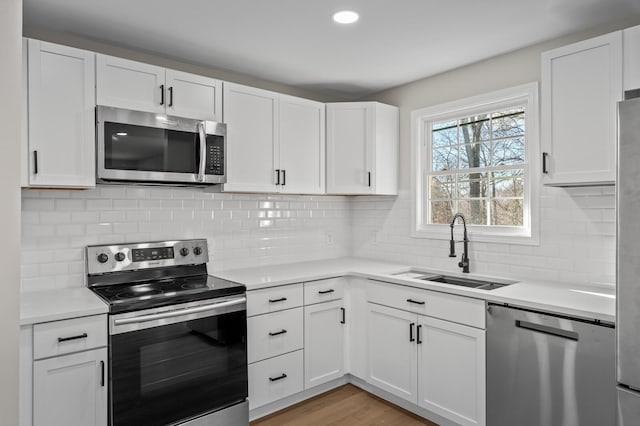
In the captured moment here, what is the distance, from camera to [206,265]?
10.2ft

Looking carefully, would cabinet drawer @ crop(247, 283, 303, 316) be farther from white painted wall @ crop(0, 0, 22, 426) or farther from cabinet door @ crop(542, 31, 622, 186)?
white painted wall @ crop(0, 0, 22, 426)

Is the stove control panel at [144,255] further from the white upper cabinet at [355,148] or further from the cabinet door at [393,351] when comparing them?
the cabinet door at [393,351]

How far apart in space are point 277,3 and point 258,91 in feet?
3.10

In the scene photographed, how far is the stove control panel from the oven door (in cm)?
64

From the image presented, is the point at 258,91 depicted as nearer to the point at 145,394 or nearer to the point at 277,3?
the point at 277,3

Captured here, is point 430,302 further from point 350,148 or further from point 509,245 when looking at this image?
point 350,148

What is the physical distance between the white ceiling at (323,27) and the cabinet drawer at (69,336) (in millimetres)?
1600

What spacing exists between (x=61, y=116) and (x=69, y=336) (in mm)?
1159

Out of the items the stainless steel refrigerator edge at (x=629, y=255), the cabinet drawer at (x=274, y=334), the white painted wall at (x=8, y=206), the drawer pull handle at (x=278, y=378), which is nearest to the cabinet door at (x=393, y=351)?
the cabinet drawer at (x=274, y=334)

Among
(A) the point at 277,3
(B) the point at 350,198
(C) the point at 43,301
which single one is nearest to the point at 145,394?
(C) the point at 43,301

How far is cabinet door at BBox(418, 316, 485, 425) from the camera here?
2400mm

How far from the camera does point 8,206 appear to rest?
2.05 feet

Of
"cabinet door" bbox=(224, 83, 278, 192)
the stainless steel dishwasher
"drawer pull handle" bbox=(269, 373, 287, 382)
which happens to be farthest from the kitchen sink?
"cabinet door" bbox=(224, 83, 278, 192)

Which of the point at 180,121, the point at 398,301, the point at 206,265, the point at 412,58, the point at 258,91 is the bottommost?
the point at 398,301
